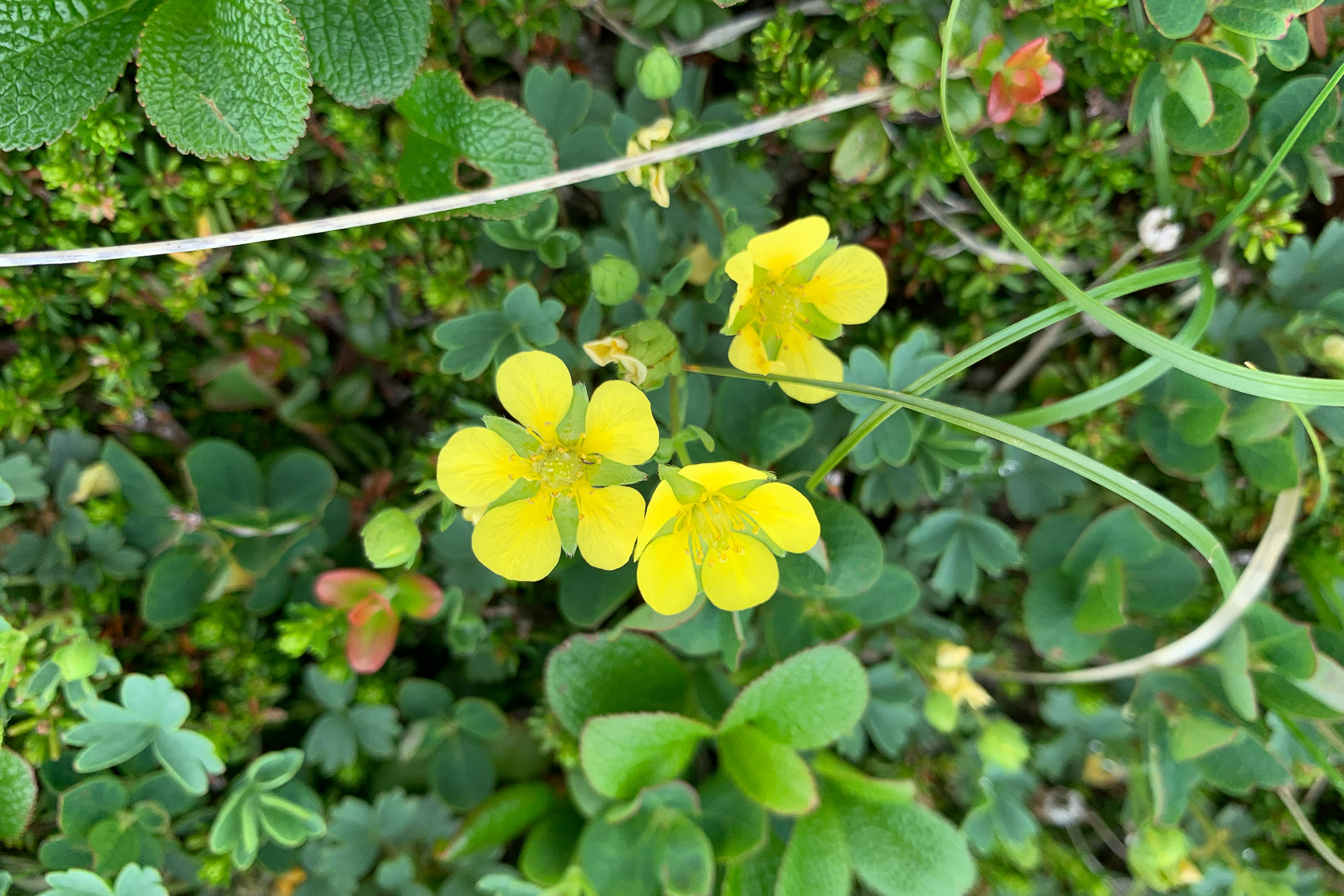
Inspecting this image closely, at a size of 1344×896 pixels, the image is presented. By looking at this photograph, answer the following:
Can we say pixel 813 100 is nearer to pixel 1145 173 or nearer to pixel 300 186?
pixel 1145 173

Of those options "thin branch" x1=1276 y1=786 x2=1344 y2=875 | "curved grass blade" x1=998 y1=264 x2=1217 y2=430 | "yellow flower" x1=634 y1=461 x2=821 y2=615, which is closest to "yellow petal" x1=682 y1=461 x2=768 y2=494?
"yellow flower" x1=634 y1=461 x2=821 y2=615

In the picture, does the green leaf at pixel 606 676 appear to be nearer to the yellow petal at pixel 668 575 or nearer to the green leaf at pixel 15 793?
the yellow petal at pixel 668 575

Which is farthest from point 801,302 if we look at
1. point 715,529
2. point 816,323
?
point 715,529

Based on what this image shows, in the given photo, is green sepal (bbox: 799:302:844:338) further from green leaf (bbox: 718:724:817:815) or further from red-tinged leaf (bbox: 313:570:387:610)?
A: red-tinged leaf (bbox: 313:570:387:610)

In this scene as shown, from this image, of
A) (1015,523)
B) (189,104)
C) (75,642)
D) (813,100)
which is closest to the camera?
(189,104)

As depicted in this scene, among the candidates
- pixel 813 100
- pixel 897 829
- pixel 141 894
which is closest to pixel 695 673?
pixel 897 829

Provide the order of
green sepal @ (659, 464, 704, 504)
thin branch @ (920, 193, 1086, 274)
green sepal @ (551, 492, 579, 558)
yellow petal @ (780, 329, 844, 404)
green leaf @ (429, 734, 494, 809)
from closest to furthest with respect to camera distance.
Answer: green sepal @ (659, 464, 704, 504) → green sepal @ (551, 492, 579, 558) → yellow petal @ (780, 329, 844, 404) → thin branch @ (920, 193, 1086, 274) → green leaf @ (429, 734, 494, 809)
